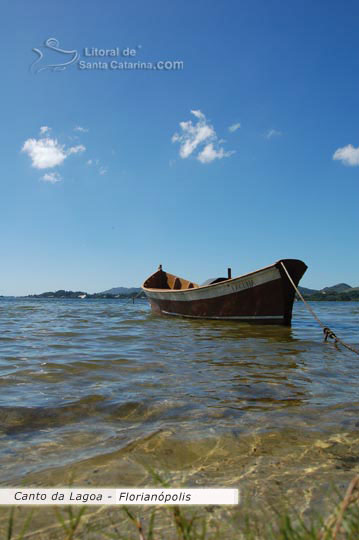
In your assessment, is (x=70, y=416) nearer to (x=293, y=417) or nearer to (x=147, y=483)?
(x=147, y=483)

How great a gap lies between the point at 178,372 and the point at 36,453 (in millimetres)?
2875

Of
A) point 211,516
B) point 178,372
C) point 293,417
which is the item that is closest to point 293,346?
point 178,372

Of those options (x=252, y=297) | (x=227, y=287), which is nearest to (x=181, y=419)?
(x=252, y=297)

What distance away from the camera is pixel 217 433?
2.84m

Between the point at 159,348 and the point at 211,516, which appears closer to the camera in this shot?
the point at 211,516

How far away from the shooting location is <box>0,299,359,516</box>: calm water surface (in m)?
2.22
